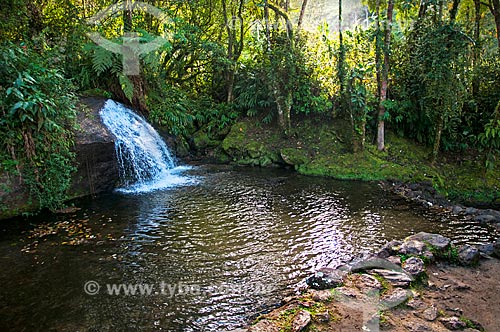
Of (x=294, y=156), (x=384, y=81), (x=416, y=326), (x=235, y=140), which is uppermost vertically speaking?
(x=384, y=81)

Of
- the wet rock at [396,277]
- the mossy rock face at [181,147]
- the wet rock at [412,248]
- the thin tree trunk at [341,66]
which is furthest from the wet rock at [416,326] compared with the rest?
the mossy rock face at [181,147]

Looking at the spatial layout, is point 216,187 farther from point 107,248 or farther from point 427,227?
point 427,227

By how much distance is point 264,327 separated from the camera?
3.49 meters

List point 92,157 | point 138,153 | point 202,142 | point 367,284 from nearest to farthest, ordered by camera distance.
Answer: point 367,284
point 92,157
point 138,153
point 202,142

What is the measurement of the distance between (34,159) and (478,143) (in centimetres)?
1177

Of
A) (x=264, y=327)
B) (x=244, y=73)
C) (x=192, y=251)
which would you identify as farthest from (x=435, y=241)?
(x=244, y=73)

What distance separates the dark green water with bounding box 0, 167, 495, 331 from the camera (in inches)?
160

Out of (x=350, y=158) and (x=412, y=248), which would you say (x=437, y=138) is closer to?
(x=350, y=158)

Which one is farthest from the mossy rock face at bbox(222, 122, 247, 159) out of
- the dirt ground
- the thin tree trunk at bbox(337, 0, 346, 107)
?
the dirt ground

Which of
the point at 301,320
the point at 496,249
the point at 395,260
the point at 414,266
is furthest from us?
the point at 496,249

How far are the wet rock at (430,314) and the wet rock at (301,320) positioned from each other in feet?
4.07

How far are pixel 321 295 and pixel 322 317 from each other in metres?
0.43

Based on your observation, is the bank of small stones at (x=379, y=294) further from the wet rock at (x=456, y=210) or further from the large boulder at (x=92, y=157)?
the large boulder at (x=92, y=157)

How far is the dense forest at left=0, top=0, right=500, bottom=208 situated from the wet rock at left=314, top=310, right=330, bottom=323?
6143mm
